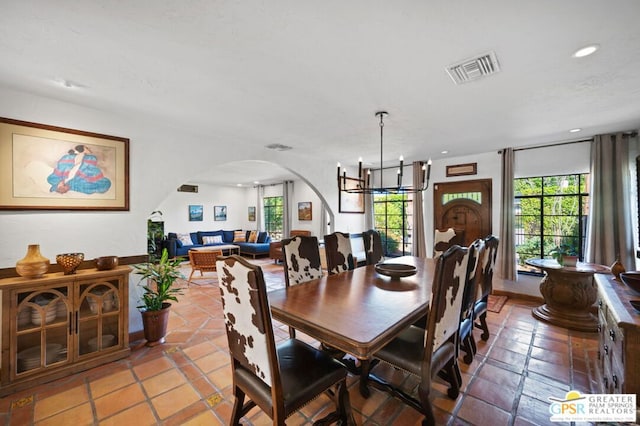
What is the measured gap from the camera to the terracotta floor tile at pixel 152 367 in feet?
7.44

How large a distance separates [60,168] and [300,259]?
2.40 metres

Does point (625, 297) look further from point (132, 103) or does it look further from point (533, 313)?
point (132, 103)

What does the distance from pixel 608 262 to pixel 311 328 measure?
4.30 metres

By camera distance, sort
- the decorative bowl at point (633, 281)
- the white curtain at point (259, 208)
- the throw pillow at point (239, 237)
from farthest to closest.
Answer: the white curtain at point (259, 208) < the throw pillow at point (239, 237) < the decorative bowl at point (633, 281)

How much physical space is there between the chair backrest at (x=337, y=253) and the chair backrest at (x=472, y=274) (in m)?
1.35

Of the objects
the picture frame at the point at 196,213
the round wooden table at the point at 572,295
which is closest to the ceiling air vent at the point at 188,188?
the picture frame at the point at 196,213

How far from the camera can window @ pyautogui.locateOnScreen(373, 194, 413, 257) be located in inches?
229

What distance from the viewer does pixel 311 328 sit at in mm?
1470

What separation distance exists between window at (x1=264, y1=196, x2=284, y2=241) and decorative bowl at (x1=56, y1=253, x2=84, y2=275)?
672cm

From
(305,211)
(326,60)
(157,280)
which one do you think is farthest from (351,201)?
(326,60)

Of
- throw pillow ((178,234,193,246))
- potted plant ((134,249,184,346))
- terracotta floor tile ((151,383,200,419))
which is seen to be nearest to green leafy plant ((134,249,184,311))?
potted plant ((134,249,184,346))

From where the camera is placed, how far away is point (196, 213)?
8.88m

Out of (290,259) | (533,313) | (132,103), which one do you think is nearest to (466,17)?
(290,259)

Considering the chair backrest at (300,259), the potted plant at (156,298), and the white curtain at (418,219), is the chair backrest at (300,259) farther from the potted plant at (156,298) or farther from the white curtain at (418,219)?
the white curtain at (418,219)
